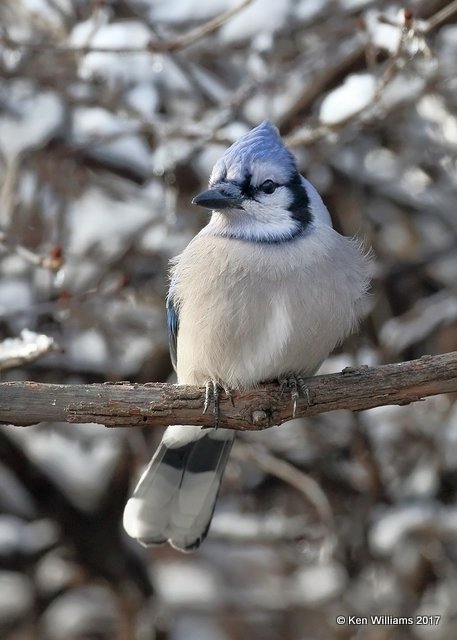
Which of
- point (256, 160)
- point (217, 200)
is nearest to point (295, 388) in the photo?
point (217, 200)

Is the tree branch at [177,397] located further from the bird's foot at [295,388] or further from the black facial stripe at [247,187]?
the black facial stripe at [247,187]

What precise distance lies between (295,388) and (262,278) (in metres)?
0.31

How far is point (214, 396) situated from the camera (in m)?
2.60

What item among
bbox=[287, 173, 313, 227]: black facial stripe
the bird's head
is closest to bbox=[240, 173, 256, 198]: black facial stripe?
the bird's head

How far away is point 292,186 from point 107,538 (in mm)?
2040

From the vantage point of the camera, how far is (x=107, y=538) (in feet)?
14.4

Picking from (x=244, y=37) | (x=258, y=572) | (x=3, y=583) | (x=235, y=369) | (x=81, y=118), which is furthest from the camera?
(x=258, y=572)

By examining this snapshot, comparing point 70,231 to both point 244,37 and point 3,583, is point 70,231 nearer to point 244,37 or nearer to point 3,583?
point 244,37

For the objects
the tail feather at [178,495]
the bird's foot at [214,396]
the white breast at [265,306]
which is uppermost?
the white breast at [265,306]

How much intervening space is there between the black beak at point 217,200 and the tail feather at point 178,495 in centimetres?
80

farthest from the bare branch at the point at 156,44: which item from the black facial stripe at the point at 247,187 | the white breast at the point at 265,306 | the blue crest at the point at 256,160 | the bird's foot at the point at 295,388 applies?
the bird's foot at the point at 295,388

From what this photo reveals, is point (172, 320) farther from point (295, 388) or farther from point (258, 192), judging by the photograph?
point (295, 388)

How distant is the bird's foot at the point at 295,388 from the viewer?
260 centimetres

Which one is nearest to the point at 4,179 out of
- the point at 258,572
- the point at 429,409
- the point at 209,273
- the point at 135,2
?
the point at 135,2
